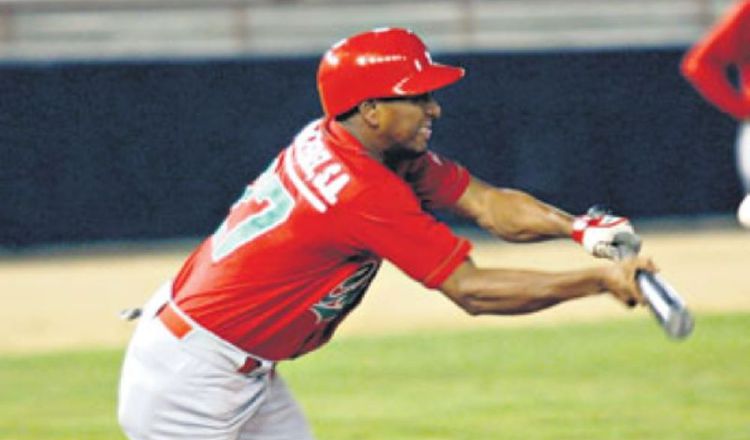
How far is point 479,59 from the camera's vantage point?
1836 centimetres

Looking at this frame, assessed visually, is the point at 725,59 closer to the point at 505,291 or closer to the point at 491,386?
the point at 491,386

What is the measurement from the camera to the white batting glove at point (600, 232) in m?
5.66

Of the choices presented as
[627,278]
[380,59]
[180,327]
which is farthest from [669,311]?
[180,327]

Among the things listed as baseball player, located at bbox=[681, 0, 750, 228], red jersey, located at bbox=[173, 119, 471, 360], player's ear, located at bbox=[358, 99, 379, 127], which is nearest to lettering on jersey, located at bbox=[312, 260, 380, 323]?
red jersey, located at bbox=[173, 119, 471, 360]

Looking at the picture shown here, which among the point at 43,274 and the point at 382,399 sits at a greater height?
the point at 382,399

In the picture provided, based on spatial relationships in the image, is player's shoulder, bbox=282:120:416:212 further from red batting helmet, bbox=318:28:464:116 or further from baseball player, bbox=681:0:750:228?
baseball player, bbox=681:0:750:228

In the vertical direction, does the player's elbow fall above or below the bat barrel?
below

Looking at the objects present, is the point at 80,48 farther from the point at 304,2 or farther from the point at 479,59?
the point at 479,59

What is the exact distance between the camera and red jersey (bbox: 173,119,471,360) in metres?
5.45

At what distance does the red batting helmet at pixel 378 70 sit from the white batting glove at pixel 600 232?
26.2 inches

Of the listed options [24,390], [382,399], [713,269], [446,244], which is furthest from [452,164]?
[713,269]

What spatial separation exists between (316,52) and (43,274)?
12.1 ft

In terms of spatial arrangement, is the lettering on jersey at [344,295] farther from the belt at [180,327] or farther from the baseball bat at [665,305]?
the baseball bat at [665,305]

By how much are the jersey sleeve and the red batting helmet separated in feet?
2.41
